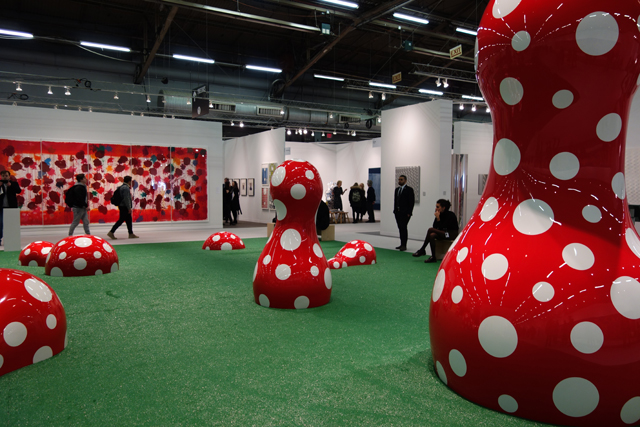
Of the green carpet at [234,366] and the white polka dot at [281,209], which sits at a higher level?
the white polka dot at [281,209]

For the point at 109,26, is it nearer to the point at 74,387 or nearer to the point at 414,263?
the point at 414,263

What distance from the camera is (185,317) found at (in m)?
4.32

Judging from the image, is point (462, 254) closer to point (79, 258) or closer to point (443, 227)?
point (79, 258)

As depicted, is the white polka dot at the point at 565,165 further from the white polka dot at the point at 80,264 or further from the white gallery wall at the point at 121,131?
the white gallery wall at the point at 121,131

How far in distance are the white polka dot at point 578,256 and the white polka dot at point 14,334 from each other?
3201mm

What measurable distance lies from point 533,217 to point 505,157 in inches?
13.7

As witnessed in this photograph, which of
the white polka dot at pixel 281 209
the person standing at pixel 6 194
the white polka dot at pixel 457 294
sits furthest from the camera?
the person standing at pixel 6 194

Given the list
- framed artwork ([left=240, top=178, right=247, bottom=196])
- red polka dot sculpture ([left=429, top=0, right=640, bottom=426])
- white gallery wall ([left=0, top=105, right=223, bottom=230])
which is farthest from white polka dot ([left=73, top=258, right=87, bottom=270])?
framed artwork ([left=240, top=178, right=247, bottom=196])

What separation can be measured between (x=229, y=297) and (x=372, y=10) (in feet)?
33.9

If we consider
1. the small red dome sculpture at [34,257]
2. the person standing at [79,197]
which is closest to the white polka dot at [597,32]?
the small red dome sculpture at [34,257]

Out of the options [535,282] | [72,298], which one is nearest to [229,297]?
[72,298]

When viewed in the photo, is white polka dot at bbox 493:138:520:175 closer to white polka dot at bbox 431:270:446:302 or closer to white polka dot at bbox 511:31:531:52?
white polka dot at bbox 511:31:531:52

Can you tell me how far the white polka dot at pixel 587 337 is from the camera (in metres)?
1.95

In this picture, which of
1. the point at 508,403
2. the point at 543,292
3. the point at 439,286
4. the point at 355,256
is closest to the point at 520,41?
the point at 543,292
